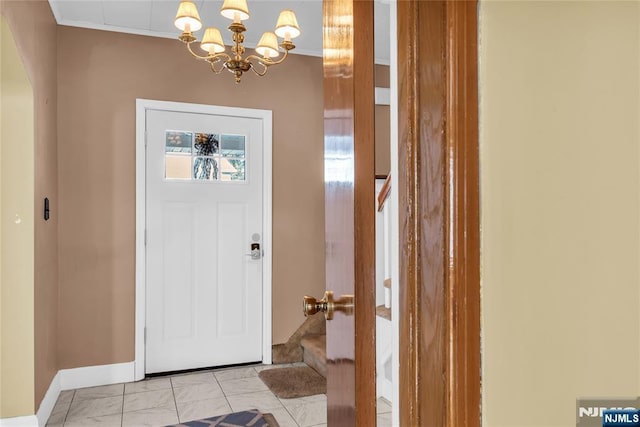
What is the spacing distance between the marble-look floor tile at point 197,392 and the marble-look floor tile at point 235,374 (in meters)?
0.15

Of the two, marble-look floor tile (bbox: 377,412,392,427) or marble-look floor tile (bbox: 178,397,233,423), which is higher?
marble-look floor tile (bbox: 377,412,392,427)

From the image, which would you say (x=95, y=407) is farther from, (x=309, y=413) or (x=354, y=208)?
(x=354, y=208)

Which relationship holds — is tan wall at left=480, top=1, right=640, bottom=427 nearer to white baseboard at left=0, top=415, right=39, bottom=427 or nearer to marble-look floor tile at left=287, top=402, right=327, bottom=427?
marble-look floor tile at left=287, top=402, right=327, bottom=427

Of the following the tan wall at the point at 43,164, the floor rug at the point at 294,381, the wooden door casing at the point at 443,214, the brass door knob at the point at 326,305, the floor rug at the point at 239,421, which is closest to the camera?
the wooden door casing at the point at 443,214

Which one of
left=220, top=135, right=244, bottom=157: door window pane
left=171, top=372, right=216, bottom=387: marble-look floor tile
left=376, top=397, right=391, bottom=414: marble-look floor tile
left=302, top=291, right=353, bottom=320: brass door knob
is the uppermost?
left=220, top=135, right=244, bottom=157: door window pane

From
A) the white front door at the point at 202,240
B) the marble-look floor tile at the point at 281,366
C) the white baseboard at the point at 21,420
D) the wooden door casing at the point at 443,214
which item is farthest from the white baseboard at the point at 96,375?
the wooden door casing at the point at 443,214

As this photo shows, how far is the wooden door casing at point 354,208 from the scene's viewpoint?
914mm

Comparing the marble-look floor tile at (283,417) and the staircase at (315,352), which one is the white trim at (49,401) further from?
the staircase at (315,352)

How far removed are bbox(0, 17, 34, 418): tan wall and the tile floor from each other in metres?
0.39

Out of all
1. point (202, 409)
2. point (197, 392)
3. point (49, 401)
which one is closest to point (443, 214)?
point (202, 409)

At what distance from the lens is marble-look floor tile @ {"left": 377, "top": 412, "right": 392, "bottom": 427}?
87 cm

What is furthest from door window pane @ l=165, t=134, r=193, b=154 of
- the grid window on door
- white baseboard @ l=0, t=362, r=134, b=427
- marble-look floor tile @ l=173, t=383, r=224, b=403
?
marble-look floor tile @ l=173, t=383, r=224, b=403

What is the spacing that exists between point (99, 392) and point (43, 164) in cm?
157

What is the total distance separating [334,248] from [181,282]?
271 centimetres
